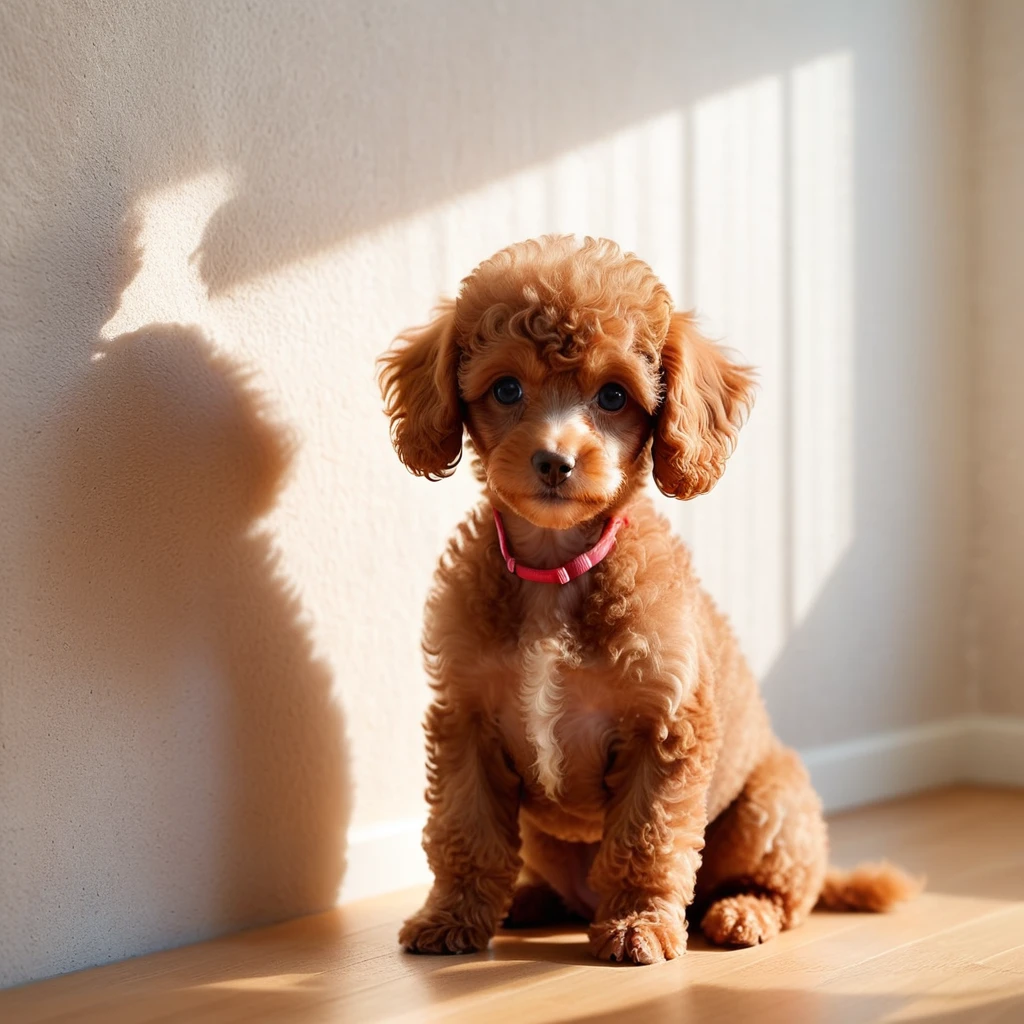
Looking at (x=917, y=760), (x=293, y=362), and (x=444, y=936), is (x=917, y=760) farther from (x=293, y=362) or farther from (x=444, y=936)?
(x=293, y=362)

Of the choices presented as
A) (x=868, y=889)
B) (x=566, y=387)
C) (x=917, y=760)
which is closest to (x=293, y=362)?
(x=566, y=387)

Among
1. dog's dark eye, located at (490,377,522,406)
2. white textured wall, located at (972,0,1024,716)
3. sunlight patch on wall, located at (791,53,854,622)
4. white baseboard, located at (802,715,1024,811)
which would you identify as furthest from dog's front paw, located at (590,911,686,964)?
white textured wall, located at (972,0,1024,716)

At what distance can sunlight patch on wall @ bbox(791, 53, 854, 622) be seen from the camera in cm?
361

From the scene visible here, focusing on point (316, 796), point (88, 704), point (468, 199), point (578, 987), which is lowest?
point (578, 987)

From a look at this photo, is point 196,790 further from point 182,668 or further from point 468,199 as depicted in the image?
point 468,199

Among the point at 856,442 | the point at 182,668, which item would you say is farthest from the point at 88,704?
the point at 856,442

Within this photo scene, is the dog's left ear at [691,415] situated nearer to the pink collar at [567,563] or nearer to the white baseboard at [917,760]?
the pink collar at [567,563]

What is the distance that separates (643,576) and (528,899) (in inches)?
28.9

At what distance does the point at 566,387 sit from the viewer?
221cm

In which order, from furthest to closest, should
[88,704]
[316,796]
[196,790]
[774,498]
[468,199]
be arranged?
[774,498] → [468,199] → [316,796] → [196,790] → [88,704]

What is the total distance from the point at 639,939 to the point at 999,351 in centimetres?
243

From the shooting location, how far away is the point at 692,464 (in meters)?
2.30

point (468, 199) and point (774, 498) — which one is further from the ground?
point (468, 199)

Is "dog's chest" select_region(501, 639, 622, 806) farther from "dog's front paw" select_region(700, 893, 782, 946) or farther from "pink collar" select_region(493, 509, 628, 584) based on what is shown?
"dog's front paw" select_region(700, 893, 782, 946)
